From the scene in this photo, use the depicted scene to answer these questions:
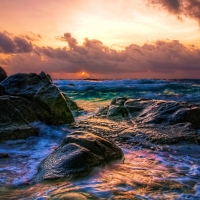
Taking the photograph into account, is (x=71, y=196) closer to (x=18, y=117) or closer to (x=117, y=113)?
(x=18, y=117)

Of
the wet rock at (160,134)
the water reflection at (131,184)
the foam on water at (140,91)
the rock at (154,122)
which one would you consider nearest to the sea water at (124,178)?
the water reflection at (131,184)

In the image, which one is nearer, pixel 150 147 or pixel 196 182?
pixel 196 182

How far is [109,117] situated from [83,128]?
5.47ft

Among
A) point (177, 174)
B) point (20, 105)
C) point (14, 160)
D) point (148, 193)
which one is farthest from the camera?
point (20, 105)

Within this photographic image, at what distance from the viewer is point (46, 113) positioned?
684cm

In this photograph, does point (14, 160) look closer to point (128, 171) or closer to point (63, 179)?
point (63, 179)

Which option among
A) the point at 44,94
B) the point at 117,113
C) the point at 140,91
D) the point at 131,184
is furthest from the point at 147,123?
the point at 140,91

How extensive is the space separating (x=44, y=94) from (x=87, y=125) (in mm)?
1461

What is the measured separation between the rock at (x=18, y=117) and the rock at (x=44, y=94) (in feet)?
0.62

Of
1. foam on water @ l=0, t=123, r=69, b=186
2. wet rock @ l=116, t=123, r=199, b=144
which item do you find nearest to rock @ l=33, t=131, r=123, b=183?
foam on water @ l=0, t=123, r=69, b=186

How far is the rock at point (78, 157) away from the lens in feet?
10.2

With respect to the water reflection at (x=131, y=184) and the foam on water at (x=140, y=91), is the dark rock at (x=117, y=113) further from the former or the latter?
the foam on water at (x=140, y=91)

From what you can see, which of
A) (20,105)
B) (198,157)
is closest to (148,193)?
(198,157)

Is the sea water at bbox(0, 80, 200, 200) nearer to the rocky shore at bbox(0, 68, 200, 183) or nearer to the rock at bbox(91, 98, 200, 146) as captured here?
the rocky shore at bbox(0, 68, 200, 183)
